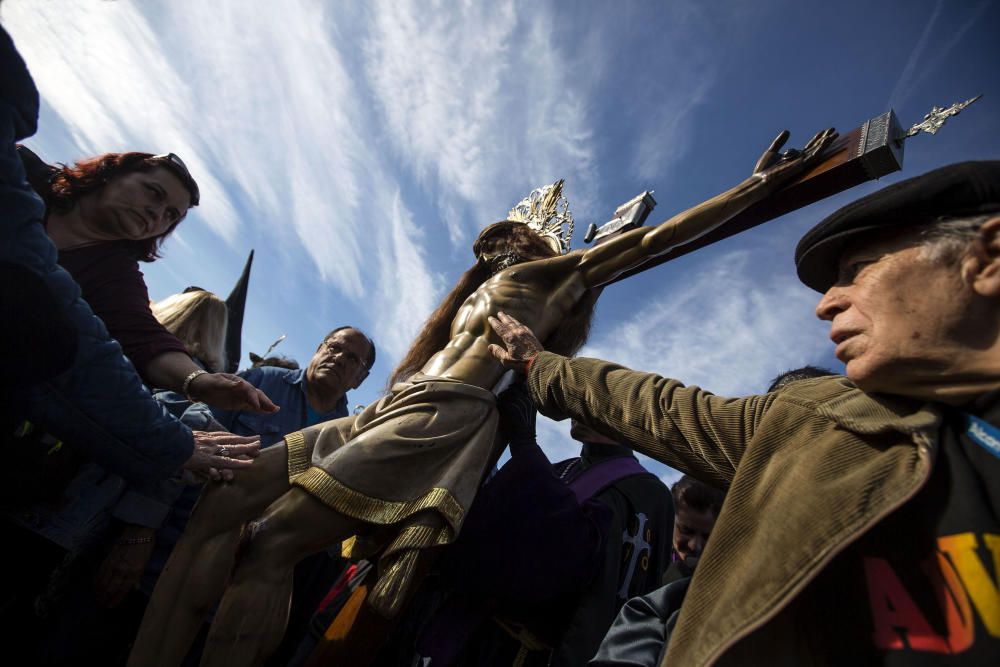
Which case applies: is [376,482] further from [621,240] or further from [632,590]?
[621,240]

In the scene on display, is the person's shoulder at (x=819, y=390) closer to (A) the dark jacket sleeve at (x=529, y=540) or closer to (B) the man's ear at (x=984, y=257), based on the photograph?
(B) the man's ear at (x=984, y=257)

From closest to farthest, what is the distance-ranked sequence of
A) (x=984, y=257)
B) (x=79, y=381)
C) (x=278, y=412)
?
(x=984, y=257) < (x=79, y=381) < (x=278, y=412)

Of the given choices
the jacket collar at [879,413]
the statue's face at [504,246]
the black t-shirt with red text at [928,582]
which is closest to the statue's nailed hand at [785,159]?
the statue's face at [504,246]

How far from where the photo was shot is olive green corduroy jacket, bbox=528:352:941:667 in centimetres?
93

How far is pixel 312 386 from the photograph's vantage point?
3693 millimetres

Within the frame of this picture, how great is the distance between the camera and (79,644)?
246cm

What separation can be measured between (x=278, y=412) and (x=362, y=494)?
151 centimetres

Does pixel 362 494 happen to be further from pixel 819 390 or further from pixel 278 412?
pixel 819 390

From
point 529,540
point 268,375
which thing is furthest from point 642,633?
point 268,375

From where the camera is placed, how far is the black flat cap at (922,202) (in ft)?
3.68

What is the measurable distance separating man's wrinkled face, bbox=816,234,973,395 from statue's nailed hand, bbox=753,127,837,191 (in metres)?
1.97

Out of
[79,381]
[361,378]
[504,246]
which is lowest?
[79,381]

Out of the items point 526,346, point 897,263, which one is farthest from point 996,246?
point 526,346

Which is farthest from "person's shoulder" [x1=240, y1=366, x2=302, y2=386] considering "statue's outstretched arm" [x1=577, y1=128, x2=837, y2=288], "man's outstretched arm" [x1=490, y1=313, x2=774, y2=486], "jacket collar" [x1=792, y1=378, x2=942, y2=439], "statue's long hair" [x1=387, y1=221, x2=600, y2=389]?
"jacket collar" [x1=792, y1=378, x2=942, y2=439]
